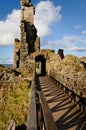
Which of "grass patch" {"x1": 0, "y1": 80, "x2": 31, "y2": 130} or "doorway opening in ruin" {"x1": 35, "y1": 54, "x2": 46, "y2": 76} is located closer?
"grass patch" {"x1": 0, "y1": 80, "x2": 31, "y2": 130}

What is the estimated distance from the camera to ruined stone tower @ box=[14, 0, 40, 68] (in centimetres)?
3944

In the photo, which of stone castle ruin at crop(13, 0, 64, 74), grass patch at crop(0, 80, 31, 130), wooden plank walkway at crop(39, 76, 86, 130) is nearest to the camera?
wooden plank walkway at crop(39, 76, 86, 130)

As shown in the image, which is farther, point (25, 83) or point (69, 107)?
point (25, 83)

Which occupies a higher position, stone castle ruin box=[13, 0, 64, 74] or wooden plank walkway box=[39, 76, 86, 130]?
stone castle ruin box=[13, 0, 64, 74]

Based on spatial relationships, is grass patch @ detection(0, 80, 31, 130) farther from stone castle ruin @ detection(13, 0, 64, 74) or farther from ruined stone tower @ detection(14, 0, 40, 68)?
ruined stone tower @ detection(14, 0, 40, 68)

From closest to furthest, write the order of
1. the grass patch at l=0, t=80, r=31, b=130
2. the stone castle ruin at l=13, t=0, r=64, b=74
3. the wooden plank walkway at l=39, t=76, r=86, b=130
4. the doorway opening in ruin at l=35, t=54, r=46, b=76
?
the wooden plank walkway at l=39, t=76, r=86, b=130 < the grass patch at l=0, t=80, r=31, b=130 < the stone castle ruin at l=13, t=0, r=64, b=74 < the doorway opening in ruin at l=35, t=54, r=46, b=76

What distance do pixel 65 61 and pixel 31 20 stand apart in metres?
12.8

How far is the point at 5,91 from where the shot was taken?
33438 mm

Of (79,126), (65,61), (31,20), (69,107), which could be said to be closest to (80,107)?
(69,107)

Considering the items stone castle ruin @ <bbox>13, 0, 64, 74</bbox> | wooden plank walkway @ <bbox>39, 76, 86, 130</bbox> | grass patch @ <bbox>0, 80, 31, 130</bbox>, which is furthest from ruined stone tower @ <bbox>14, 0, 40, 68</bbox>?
wooden plank walkway @ <bbox>39, 76, 86, 130</bbox>

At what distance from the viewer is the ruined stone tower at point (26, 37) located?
39438 mm

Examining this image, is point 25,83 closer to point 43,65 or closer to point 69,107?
point 43,65

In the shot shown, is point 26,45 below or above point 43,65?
above

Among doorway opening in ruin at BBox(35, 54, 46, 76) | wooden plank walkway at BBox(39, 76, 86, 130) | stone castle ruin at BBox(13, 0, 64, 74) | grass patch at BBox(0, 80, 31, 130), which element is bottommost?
grass patch at BBox(0, 80, 31, 130)
